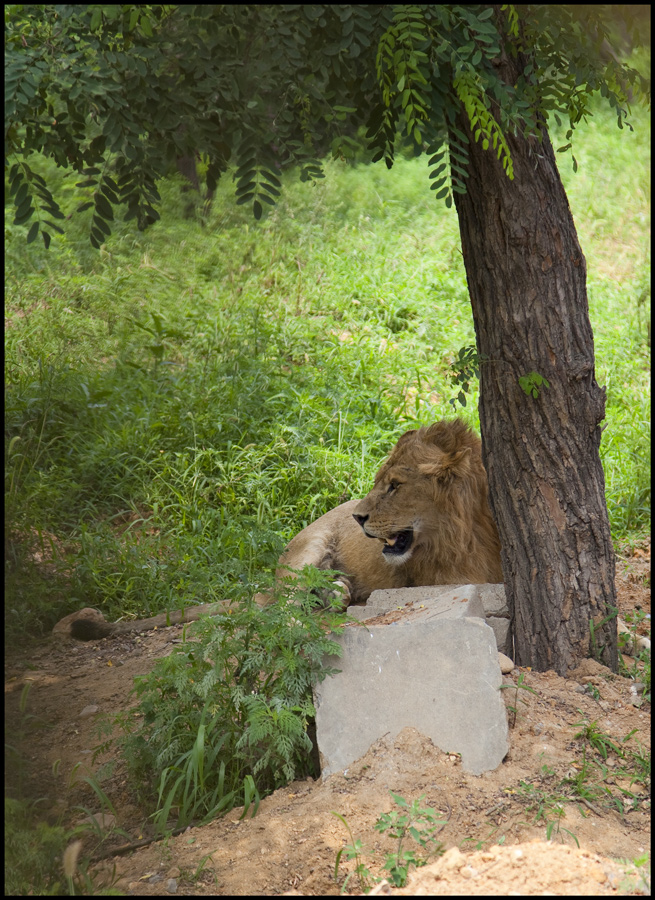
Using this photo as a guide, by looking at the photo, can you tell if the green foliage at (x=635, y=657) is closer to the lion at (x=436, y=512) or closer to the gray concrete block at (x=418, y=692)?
the lion at (x=436, y=512)

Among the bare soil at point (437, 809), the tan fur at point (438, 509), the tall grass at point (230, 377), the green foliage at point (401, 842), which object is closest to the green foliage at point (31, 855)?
the bare soil at point (437, 809)

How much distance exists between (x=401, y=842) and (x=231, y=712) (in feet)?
2.90

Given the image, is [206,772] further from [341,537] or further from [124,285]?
[124,285]

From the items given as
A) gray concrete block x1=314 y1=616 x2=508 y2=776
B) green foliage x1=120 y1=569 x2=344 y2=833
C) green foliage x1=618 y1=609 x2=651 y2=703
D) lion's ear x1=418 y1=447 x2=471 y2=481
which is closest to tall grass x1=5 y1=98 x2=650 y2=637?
green foliage x1=120 y1=569 x2=344 y2=833

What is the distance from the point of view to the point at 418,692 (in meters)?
3.22

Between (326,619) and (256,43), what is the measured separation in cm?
238

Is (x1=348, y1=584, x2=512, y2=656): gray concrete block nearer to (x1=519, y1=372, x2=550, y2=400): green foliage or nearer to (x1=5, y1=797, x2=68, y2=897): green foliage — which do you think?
(x1=519, y1=372, x2=550, y2=400): green foliage

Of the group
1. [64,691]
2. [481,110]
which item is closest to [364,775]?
[64,691]

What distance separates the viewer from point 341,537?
16.4ft

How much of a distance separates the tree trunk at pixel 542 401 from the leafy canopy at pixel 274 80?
242 millimetres

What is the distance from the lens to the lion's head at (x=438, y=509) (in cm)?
427

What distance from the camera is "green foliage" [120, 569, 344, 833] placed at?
309 centimetres

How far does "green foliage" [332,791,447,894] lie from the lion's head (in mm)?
1554

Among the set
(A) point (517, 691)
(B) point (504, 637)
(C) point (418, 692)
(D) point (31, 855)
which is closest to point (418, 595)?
(B) point (504, 637)
